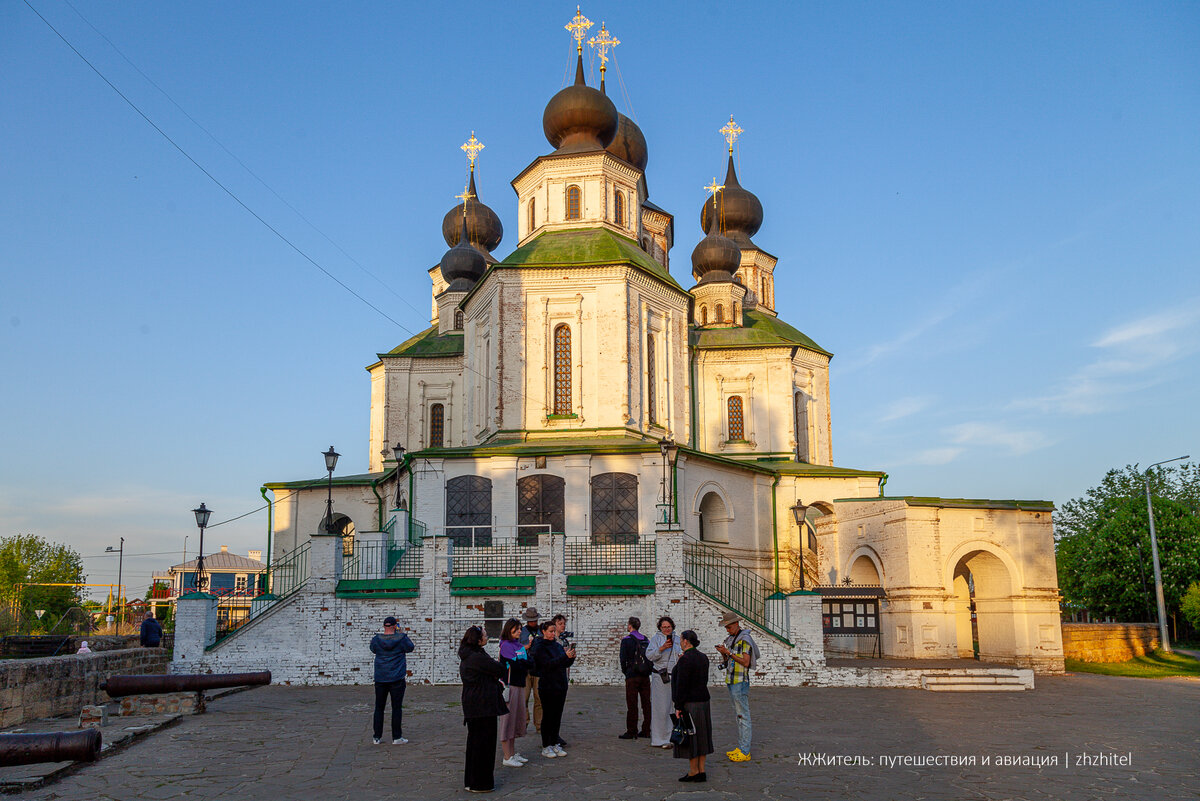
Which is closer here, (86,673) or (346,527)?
(86,673)

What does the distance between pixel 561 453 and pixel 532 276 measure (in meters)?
6.26

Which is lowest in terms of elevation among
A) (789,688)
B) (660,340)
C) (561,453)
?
(789,688)

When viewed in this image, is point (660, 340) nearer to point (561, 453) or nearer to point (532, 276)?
point (532, 276)

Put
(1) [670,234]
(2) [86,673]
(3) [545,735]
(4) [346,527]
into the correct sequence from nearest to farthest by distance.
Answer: (3) [545,735] < (2) [86,673] < (4) [346,527] < (1) [670,234]

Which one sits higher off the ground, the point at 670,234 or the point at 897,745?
the point at 670,234

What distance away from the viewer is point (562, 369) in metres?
28.4

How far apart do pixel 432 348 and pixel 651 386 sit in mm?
10393

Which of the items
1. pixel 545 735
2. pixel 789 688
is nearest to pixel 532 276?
pixel 789 688

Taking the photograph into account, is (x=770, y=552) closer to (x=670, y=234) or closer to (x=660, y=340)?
(x=660, y=340)

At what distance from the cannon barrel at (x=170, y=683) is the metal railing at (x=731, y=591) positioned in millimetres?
9011

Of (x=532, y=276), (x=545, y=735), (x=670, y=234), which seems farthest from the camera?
(x=670, y=234)

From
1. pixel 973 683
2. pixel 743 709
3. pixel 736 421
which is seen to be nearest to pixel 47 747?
pixel 743 709

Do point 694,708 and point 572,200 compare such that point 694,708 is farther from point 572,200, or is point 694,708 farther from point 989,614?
point 572,200

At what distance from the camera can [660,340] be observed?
98.4 feet
